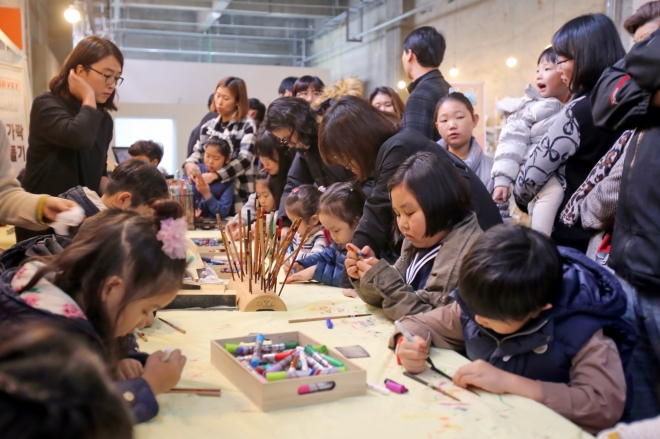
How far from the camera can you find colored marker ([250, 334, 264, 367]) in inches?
58.1

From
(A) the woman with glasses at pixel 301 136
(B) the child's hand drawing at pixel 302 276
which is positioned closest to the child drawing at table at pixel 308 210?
(A) the woman with glasses at pixel 301 136

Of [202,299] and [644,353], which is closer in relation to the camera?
[644,353]

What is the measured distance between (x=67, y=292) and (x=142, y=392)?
254 mm

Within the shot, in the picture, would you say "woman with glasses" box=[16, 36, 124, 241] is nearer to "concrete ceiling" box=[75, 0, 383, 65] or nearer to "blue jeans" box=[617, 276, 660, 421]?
"blue jeans" box=[617, 276, 660, 421]

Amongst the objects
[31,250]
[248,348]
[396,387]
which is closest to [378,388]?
[396,387]

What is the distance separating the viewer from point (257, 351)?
1.56 meters

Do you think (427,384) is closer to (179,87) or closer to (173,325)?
(173,325)

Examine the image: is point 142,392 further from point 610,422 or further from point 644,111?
point 644,111

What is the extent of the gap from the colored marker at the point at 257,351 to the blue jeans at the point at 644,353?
92cm

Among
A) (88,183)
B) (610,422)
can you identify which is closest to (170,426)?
(610,422)

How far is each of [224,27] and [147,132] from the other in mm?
5275

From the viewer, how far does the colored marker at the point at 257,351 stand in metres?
1.47

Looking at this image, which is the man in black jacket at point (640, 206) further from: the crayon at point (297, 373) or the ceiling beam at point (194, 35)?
the ceiling beam at point (194, 35)

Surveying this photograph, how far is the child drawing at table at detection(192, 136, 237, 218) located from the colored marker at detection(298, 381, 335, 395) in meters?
3.46
